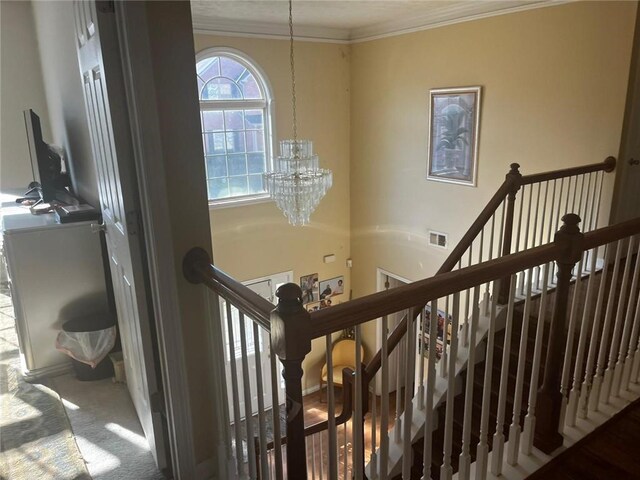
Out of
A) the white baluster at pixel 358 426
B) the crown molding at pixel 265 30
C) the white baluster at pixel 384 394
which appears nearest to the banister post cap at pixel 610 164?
the white baluster at pixel 384 394

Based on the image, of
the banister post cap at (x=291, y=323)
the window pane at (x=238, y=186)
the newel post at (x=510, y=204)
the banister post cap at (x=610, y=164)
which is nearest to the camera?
the banister post cap at (x=291, y=323)

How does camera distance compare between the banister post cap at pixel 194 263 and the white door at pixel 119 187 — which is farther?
the banister post cap at pixel 194 263

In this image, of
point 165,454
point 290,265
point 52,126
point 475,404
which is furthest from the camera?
point 290,265

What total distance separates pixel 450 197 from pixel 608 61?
7.08 ft

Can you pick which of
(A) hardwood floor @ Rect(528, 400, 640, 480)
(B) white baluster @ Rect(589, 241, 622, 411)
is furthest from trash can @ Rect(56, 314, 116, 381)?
(B) white baluster @ Rect(589, 241, 622, 411)

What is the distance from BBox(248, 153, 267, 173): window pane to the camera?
21.1 ft

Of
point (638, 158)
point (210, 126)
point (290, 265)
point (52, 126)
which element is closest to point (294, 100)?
point (210, 126)

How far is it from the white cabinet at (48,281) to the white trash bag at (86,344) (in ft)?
0.45

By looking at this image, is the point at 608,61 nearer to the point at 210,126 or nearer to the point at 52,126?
the point at 210,126

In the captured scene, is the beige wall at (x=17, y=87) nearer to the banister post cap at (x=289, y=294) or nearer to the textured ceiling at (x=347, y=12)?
the textured ceiling at (x=347, y=12)

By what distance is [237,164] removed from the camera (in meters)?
6.32

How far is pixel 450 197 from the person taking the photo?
5.81m

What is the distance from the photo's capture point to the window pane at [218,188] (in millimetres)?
6188

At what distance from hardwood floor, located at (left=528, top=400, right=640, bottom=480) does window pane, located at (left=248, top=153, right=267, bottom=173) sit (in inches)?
199
